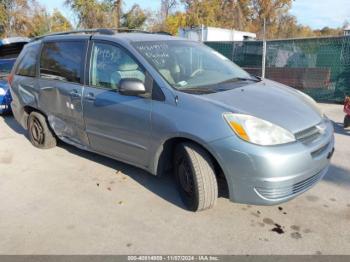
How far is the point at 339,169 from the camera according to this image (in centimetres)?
459

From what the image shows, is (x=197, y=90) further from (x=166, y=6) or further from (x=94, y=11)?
(x=166, y=6)

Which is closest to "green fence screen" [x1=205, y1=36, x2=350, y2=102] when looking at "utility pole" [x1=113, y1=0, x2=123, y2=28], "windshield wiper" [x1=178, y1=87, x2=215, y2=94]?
"windshield wiper" [x1=178, y1=87, x2=215, y2=94]

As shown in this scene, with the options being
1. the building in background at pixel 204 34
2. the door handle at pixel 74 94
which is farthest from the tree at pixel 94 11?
the door handle at pixel 74 94

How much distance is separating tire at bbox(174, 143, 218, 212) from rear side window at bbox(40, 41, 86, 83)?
6.18ft

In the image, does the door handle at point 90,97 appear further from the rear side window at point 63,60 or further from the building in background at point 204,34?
the building in background at point 204,34

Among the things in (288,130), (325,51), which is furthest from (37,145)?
(325,51)

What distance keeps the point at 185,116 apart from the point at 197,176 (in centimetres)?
58

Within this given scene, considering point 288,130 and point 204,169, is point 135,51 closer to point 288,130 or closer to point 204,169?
point 204,169

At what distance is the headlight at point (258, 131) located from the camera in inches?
119

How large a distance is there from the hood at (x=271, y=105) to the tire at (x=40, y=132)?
3.08 m

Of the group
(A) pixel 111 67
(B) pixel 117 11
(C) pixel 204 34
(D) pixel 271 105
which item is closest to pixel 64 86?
(A) pixel 111 67

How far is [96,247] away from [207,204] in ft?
3.61

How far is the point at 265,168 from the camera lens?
297 centimetres

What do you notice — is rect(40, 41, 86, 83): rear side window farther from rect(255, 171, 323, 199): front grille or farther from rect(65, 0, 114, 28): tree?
rect(65, 0, 114, 28): tree
